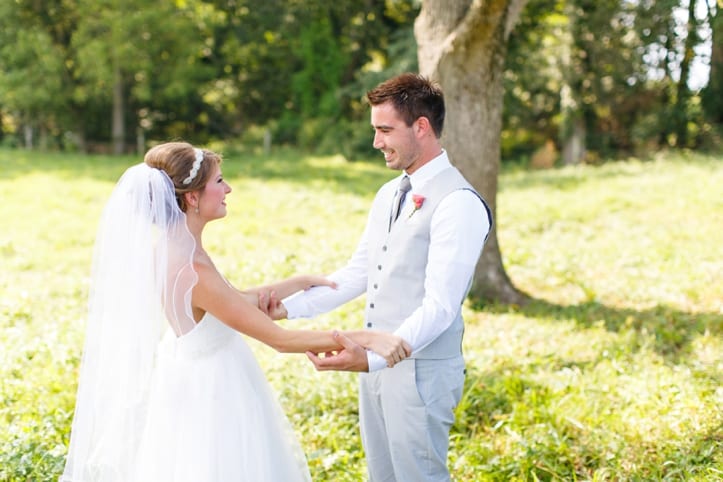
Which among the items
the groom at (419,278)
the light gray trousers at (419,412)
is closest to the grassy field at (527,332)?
the light gray trousers at (419,412)

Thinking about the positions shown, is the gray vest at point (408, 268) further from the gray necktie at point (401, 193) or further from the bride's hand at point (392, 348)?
the bride's hand at point (392, 348)

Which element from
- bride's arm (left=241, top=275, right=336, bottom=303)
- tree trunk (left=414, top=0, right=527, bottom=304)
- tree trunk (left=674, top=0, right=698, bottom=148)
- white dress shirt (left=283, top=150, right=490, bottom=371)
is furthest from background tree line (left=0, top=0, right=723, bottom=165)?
Answer: white dress shirt (left=283, top=150, right=490, bottom=371)

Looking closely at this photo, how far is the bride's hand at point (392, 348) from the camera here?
9.63 feet

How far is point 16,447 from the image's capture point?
429 cm

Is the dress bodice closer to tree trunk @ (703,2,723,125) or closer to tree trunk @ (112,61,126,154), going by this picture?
tree trunk @ (703,2,723,125)

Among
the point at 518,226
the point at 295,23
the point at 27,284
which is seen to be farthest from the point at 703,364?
the point at 295,23

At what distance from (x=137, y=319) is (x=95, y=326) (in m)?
0.28

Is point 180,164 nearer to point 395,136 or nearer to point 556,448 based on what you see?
point 395,136

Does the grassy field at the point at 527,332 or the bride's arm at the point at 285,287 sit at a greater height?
the bride's arm at the point at 285,287

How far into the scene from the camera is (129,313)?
10.4 ft

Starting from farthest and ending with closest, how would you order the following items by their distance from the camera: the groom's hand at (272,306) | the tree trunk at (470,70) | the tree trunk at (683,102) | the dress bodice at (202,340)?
the tree trunk at (683,102) < the tree trunk at (470,70) < the groom's hand at (272,306) < the dress bodice at (202,340)

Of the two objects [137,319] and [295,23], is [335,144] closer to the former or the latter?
[295,23]

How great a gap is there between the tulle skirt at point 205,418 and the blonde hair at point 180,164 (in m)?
0.60

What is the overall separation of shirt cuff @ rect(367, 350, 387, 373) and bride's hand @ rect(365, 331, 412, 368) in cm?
2
